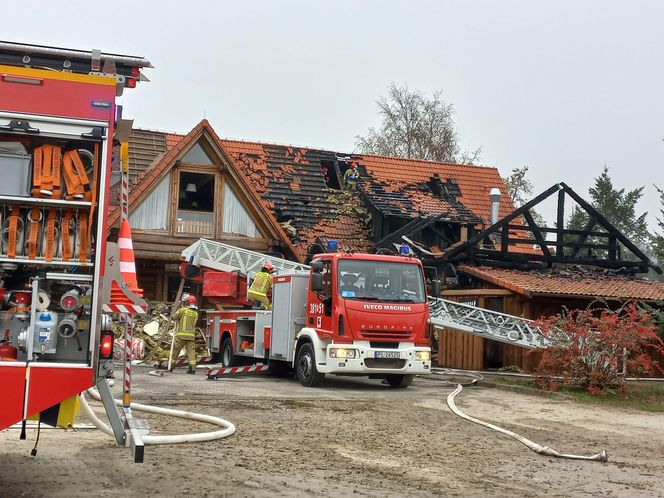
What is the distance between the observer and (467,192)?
32.2 metres

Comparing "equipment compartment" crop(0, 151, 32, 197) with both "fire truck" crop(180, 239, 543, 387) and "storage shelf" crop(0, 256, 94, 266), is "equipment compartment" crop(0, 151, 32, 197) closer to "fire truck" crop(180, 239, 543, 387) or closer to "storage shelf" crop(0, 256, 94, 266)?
"storage shelf" crop(0, 256, 94, 266)

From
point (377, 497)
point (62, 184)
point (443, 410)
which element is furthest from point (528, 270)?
point (62, 184)

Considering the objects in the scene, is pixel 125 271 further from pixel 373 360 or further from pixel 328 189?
pixel 328 189

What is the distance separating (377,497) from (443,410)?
638 centimetres

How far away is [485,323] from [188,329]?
6443mm

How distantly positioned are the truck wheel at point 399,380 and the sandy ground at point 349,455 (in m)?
2.56

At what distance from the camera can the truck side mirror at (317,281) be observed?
1586cm

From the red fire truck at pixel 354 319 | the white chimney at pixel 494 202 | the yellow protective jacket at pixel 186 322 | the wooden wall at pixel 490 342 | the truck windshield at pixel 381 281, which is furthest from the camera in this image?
the white chimney at pixel 494 202

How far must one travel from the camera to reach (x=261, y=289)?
1880 cm

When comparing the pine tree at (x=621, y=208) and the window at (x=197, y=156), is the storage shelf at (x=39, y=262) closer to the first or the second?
the window at (x=197, y=156)

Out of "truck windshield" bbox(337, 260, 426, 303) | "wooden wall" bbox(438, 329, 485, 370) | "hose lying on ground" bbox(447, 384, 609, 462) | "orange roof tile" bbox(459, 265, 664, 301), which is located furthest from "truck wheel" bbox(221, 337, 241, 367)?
"hose lying on ground" bbox(447, 384, 609, 462)

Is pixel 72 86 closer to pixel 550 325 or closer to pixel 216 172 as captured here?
pixel 550 325

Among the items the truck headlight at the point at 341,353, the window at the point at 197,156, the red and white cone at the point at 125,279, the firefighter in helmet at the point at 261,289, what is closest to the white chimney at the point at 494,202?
the window at the point at 197,156

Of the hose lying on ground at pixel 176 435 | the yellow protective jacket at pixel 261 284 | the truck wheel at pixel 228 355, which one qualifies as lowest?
the hose lying on ground at pixel 176 435
